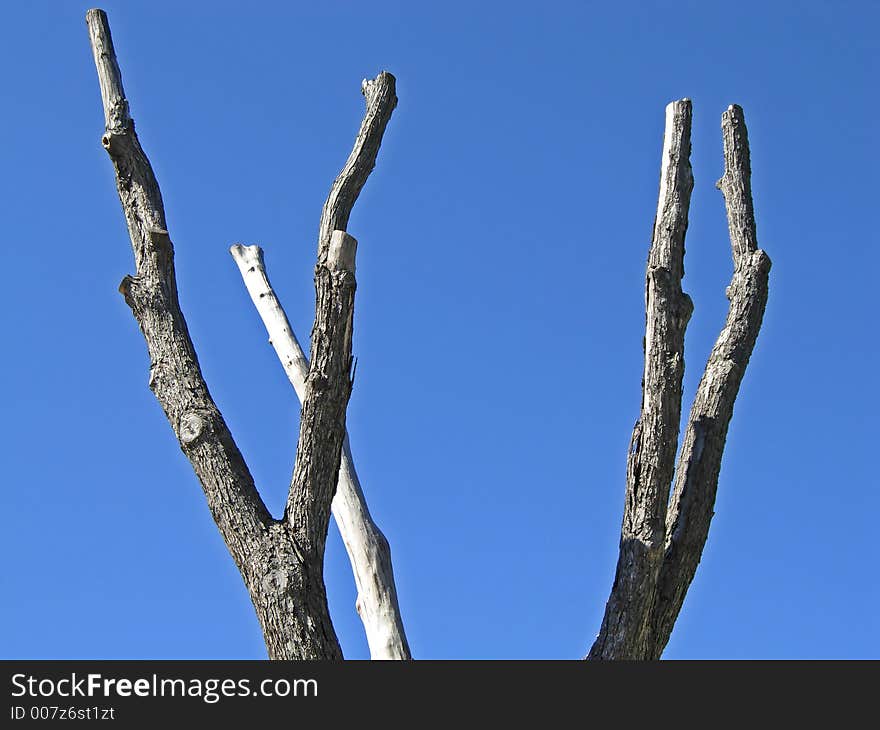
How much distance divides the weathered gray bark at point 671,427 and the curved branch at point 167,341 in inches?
62.7

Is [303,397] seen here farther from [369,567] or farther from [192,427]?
[369,567]

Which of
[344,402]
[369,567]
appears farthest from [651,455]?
[369,567]

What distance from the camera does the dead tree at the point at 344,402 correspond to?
4355 mm

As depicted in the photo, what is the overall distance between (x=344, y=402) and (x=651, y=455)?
1.36m

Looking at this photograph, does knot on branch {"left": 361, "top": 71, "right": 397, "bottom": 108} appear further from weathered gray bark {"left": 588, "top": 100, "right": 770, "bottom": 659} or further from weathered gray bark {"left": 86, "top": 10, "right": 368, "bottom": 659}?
weathered gray bark {"left": 588, "top": 100, "right": 770, "bottom": 659}

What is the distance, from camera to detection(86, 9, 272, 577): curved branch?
4.42 meters

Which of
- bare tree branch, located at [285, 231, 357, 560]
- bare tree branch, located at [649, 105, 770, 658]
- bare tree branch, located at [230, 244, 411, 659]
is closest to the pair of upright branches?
bare tree branch, located at [285, 231, 357, 560]

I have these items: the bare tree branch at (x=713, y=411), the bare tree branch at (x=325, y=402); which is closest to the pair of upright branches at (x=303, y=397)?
the bare tree branch at (x=325, y=402)

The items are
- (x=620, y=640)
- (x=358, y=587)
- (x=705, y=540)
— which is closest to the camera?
(x=620, y=640)
